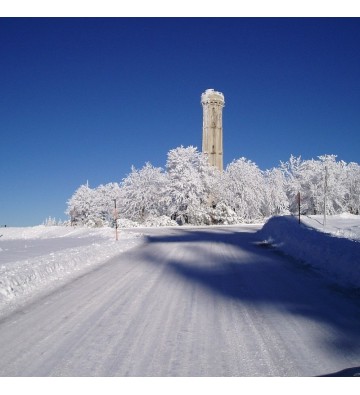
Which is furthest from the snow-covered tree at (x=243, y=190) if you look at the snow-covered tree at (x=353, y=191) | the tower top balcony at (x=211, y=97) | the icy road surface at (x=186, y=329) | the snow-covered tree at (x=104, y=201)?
the icy road surface at (x=186, y=329)

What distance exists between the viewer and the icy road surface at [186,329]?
3779 mm

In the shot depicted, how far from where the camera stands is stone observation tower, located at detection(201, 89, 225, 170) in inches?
3007

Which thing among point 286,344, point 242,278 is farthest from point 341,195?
point 286,344

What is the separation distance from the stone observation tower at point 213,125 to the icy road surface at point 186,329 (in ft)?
226

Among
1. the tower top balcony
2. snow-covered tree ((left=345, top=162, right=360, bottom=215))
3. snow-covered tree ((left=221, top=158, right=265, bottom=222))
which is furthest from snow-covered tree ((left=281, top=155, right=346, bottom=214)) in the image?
the tower top balcony

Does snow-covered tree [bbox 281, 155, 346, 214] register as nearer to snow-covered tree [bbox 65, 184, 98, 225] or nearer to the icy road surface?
snow-covered tree [bbox 65, 184, 98, 225]

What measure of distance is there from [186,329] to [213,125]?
75234mm

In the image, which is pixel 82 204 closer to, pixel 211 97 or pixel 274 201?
pixel 211 97

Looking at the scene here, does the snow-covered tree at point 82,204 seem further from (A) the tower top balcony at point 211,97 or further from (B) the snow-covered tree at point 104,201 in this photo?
(A) the tower top balcony at point 211,97

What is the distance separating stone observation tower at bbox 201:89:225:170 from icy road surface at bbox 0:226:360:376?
6876cm

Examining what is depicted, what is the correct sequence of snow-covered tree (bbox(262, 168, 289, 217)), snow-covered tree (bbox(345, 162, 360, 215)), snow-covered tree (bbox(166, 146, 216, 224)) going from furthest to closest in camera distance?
snow-covered tree (bbox(345, 162, 360, 215)) → snow-covered tree (bbox(262, 168, 289, 217)) → snow-covered tree (bbox(166, 146, 216, 224))

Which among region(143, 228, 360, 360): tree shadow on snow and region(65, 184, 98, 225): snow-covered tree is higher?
region(65, 184, 98, 225): snow-covered tree

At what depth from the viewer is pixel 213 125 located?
255ft
